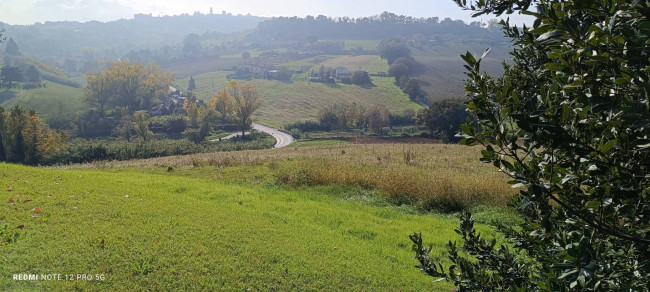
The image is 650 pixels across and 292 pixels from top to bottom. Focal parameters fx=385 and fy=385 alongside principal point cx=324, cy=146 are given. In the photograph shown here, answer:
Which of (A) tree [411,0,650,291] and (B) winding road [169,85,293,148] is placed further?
(B) winding road [169,85,293,148]

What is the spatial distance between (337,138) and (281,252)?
234 ft

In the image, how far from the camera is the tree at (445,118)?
66.0 meters

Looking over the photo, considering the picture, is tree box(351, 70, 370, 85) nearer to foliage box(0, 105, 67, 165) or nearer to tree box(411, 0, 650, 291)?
foliage box(0, 105, 67, 165)

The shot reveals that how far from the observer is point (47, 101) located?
11144cm

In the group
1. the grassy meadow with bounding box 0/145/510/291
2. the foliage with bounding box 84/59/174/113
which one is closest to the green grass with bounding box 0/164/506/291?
the grassy meadow with bounding box 0/145/510/291

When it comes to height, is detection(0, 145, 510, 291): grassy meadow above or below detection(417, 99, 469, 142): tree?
above

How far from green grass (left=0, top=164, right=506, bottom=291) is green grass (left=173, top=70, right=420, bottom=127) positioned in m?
89.7

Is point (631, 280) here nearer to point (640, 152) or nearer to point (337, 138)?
point (640, 152)

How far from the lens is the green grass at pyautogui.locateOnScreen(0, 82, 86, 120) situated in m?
104

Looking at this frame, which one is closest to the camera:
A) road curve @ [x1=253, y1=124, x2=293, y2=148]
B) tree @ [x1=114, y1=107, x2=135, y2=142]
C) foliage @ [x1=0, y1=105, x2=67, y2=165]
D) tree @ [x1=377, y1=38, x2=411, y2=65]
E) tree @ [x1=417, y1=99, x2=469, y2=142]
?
foliage @ [x1=0, y1=105, x2=67, y2=165]

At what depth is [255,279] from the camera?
24.7 ft

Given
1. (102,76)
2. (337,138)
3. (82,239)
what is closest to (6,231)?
(82,239)

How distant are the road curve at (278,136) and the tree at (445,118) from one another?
92.9 feet

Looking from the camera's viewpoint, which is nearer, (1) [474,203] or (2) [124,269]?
(2) [124,269]
